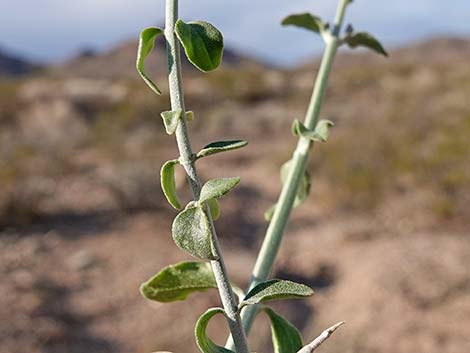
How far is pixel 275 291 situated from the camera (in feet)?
2.02

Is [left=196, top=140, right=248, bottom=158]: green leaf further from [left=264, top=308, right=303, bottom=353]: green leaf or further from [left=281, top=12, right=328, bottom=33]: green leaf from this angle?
[left=281, top=12, right=328, bottom=33]: green leaf

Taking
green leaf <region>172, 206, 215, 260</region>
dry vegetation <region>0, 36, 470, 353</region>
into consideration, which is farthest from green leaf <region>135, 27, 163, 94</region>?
dry vegetation <region>0, 36, 470, 353</region>

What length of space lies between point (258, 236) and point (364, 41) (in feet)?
23.6

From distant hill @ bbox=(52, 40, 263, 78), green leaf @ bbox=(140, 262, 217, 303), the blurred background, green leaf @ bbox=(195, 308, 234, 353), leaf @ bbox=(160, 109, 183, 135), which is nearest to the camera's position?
leaf @ bbox=(160, 109, 183, 135)

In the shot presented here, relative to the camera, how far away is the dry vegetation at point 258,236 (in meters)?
5.56

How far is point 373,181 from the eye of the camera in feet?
29.1

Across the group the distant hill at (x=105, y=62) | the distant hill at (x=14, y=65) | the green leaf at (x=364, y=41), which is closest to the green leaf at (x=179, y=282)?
the green leaf at (x=364, y=41)

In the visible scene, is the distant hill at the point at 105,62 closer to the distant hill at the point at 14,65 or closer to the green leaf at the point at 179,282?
the distant hill at the point at 14,65

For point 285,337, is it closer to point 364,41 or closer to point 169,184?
point 169,184

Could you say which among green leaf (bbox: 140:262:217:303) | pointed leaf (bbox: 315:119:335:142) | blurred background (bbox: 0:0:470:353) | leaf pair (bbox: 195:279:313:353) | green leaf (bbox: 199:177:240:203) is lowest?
blurred background (bbox: 0:0:470:353)

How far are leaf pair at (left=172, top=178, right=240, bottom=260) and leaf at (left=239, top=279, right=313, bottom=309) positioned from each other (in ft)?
0.24

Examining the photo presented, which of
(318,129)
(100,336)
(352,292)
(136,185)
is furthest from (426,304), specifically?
(318,129)

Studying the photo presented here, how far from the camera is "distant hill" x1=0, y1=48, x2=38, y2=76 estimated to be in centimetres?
5321

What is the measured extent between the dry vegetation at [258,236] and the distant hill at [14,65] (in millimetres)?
41548
